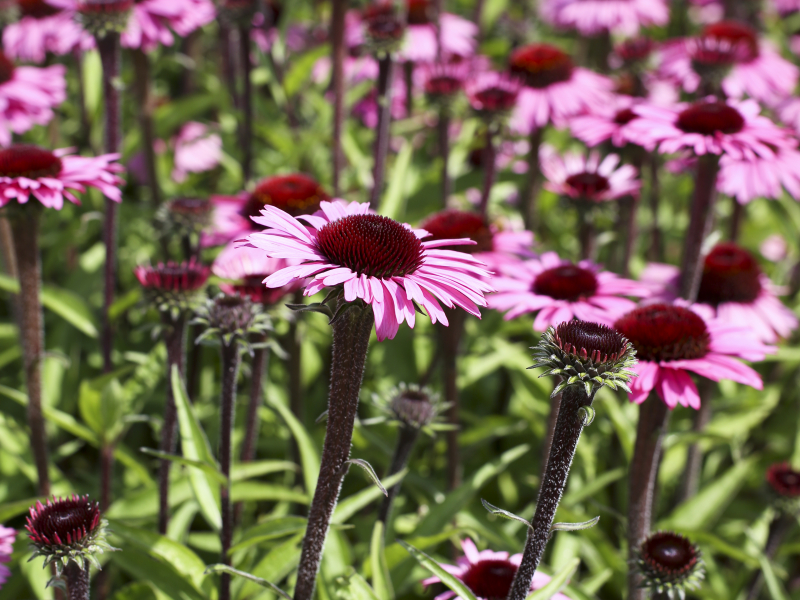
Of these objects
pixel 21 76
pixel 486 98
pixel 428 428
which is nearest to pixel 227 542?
pixel 428 428

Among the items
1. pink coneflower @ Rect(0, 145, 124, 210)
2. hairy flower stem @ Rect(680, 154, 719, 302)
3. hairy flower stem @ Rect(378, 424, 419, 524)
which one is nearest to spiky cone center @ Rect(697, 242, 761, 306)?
hairy flower stem @ Rect(680, 154, 719, 302)

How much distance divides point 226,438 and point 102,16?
5.72ft

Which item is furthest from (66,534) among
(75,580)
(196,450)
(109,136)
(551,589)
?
(109,136)

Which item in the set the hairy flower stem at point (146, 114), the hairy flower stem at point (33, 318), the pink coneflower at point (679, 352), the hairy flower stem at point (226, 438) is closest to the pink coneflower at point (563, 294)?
the pink coneflower at point (679, 352)

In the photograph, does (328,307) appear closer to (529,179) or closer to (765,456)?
(529,179)

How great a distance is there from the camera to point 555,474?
151cm

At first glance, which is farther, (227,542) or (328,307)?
(227,542)

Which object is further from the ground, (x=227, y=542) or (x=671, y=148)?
(x=671, y=148)

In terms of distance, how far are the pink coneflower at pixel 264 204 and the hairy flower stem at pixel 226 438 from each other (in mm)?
834

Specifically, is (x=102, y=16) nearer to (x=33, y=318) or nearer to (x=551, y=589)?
(x=33, y=318)

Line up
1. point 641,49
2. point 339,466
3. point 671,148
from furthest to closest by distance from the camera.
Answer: point 641,49
point 671,148
point 339,466

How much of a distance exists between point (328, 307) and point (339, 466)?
1.22 feet

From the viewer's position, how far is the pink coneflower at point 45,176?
2072 millimetres

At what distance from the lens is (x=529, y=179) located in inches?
142
